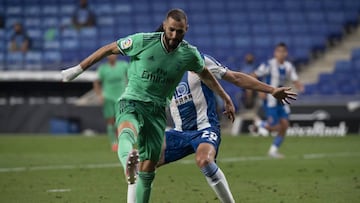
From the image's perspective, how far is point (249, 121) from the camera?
25922 millimetres

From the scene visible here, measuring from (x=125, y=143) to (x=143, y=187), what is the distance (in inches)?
32.7

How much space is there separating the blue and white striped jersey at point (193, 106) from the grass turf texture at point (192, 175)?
4.59 feet

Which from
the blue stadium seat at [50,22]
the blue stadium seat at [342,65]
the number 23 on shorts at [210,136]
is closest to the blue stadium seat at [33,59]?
the blue stadium seat at [50,22]

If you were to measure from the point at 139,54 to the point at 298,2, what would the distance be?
26461 mm

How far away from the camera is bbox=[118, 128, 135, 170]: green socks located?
7.17 metres

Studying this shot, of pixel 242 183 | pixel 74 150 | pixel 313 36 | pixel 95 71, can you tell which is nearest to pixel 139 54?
pixel 242 183

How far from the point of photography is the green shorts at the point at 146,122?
763 cm

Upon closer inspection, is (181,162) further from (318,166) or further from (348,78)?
(348,78)

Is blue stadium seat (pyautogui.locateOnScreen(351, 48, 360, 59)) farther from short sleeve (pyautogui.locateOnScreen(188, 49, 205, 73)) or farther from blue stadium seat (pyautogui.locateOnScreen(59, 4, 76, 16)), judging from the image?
short sleeve (pyautogui.locateOnScreen(188, 49, 205, 73))

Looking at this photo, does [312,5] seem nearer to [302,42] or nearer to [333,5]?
[333,5]

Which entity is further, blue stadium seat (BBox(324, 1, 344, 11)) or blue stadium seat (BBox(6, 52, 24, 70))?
blue stadium seat (BBox(324, 1, 344, 11))

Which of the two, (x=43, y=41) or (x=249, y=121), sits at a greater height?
(x=43, y=41)

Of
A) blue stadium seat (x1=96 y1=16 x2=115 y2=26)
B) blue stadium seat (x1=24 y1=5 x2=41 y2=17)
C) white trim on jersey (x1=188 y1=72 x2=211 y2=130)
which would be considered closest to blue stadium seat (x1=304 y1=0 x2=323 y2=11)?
blue stadium seat (x1=96 y1=16 x2=115 y2=26)

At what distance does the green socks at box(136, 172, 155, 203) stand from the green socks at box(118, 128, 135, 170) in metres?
0.74
